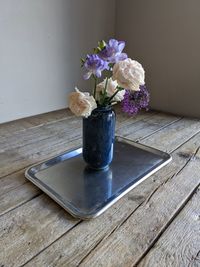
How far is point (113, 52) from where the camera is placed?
71 centimetres

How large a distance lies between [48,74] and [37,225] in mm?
1261

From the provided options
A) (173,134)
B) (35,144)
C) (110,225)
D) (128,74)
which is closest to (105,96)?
(128,74)

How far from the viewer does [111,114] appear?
0.84 metres

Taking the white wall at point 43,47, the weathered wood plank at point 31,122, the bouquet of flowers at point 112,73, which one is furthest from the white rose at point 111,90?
the white wall at point 43,47

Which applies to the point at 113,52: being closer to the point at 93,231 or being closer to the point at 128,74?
the point at 128,74

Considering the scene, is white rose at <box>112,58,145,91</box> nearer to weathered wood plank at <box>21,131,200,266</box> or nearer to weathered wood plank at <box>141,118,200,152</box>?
weathered wood plank at <box>21,131,200,266</box>

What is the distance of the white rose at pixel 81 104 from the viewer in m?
0.73

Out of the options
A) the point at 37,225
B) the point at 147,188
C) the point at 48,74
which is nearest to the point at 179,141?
the point at 147,188

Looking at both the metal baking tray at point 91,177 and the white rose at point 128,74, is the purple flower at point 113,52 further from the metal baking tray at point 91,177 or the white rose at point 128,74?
the metal baking tray at point 91,177

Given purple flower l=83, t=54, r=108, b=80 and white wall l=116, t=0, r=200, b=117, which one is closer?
purple flower l=83, t=54, r=108, b=80

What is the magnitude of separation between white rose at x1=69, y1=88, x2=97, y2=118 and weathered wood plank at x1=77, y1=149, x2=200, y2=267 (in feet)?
1.10

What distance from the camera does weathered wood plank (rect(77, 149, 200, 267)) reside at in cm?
58

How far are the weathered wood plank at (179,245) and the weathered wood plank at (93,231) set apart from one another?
0.38ft

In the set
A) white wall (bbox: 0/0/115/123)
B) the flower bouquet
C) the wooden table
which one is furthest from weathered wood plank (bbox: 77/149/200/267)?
white wall (bbox: 0/0/115/123)
